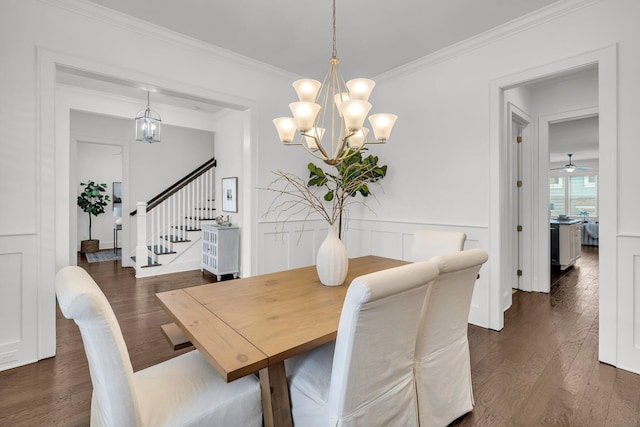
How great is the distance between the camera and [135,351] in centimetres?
250

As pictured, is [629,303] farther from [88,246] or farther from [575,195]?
[575,195]

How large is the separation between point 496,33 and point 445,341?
282cm

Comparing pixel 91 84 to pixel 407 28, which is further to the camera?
pixel 91 84

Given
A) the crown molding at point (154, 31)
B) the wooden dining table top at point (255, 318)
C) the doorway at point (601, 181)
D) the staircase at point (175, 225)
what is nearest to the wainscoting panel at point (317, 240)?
the doorway at point (601, 181)

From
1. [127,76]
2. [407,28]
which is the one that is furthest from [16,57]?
[407,28]

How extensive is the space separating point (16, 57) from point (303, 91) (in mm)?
2153

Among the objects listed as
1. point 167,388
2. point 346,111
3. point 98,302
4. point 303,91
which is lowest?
point 167,388

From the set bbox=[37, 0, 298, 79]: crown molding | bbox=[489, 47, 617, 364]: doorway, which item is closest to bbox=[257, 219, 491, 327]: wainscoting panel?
bbox=[489, 47, 617, 364]: doorway

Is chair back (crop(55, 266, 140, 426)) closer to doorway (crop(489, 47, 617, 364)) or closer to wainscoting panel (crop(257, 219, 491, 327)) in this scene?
wainscoting panel (crop(257, 219, 491, 327))

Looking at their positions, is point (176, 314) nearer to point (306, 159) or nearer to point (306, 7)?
point (306, 7)

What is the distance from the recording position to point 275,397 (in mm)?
1271

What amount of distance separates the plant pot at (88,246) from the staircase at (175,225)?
2.49 meters

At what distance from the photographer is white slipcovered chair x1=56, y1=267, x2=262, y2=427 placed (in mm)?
958

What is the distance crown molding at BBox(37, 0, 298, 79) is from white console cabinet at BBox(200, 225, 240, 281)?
238 centimetres
